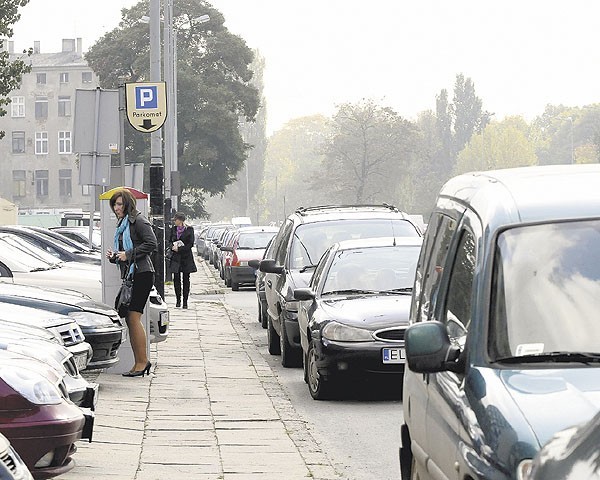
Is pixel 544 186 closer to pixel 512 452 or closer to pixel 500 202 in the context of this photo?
pixel 500 202

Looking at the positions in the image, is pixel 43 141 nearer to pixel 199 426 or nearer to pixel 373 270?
pixel 373 270

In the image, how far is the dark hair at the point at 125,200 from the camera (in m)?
14.3

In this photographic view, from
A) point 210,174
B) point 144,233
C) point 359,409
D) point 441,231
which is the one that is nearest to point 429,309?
point 441,231

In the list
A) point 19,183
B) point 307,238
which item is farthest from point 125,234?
point 19,183

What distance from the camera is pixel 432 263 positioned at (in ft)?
22.0

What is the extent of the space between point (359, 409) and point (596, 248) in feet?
25.2

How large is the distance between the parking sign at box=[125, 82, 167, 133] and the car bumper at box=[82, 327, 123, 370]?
812 cm

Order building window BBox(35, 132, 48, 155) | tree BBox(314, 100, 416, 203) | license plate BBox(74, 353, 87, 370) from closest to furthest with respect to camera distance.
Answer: license plate BBox(74, 353, 87, 370)
tree BBox(314, 100, 416, 203)
building window BBox(35, 132, 48, 155)

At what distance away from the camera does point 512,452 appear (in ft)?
13.9

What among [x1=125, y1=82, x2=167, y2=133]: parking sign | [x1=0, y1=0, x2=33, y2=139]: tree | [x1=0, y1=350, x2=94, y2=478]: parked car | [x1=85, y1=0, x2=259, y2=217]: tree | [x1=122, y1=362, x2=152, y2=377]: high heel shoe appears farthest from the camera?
[x1=85, y1=0, x2=259, y2=217]: tree

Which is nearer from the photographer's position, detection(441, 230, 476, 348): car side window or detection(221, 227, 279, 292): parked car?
detection(441, 230, 476, 348): car side window

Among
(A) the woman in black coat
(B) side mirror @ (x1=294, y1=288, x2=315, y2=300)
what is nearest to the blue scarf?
(B) side mirror @ (x1=294, y1=288, x2=315, y2=300)

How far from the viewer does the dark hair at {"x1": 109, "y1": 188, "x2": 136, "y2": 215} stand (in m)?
14.3

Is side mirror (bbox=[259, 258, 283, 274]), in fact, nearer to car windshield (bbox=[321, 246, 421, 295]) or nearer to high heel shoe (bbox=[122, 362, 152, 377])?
car windshield (bbox=[321, 246, 421, 295])
